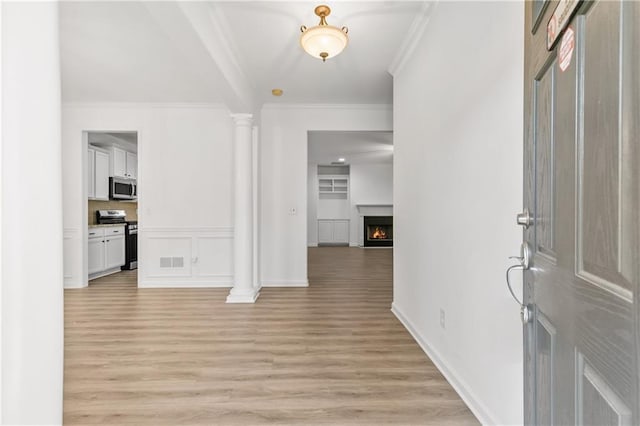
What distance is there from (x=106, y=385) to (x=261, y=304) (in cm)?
187

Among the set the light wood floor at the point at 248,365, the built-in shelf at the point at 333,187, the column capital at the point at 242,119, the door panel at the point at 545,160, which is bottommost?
the light wood floor at the point at 248,365

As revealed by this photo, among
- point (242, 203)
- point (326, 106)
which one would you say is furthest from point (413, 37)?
point (242, 203)

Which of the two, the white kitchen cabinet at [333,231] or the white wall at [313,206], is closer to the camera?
the white wall at [313,206]

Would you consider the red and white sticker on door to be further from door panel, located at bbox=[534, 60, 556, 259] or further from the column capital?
the column capital

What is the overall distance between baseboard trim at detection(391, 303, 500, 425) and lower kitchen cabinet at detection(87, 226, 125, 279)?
15.2 feet

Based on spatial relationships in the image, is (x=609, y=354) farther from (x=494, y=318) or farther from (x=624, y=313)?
(x=494, y=318)

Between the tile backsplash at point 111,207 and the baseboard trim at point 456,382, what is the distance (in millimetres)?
5231

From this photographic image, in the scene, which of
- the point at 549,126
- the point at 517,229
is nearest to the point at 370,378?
the point at 517,229

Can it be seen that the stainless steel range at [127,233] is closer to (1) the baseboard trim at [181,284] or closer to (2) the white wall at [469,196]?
(1) the baseboard trim at [181,284]

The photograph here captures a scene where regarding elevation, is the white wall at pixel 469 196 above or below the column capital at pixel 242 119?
below

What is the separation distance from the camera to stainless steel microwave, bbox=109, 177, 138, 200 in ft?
18.0

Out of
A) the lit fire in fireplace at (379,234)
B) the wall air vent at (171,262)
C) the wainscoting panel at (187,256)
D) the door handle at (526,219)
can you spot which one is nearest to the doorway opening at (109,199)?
the wainscoting panel at (187,256)

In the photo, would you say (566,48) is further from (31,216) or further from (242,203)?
(242,203)

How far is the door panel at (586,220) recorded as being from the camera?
20.1 inches
